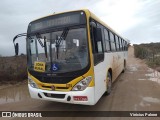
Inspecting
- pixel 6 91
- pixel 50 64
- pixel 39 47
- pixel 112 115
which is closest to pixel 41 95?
pixel 50 64

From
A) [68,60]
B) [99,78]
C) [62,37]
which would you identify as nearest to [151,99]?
[99,78]

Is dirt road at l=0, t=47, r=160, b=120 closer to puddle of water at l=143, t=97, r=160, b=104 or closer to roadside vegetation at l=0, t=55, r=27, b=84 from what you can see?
puddle of water at l=143, t=97, r=160, b=104

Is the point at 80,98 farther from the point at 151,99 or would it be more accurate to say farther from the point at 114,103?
the point at 151,99

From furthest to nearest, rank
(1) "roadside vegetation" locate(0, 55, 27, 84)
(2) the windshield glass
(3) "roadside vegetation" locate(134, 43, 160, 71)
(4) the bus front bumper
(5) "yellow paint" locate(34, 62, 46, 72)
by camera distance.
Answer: (3) "roadside vegetation" locate(134, 43, 160, 71), (1) "roadside vegetation" locate(0, 55, 27, 84), (5) "yellow paint" locate(34, 62, 46, 72), (2) the windshield glass, (4) the bus front bumper

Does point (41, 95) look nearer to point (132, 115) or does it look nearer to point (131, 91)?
point (132, 115)

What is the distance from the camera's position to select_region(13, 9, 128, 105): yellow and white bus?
4.91 metres

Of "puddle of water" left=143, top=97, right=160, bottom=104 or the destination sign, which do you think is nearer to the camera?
the destination sign

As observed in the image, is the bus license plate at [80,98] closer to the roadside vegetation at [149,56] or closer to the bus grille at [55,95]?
the bus grille at [55,95]

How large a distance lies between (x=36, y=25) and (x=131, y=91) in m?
4.96

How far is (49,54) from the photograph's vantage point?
5301mm

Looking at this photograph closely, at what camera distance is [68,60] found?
5.07m

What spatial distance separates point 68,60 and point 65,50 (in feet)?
1.00

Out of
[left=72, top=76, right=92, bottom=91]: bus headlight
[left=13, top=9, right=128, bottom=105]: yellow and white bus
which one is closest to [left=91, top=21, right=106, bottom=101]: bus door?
[left=13, top=9, right=128, bottom=105]: yellow and white bus

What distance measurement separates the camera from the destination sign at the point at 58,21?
202 inches
